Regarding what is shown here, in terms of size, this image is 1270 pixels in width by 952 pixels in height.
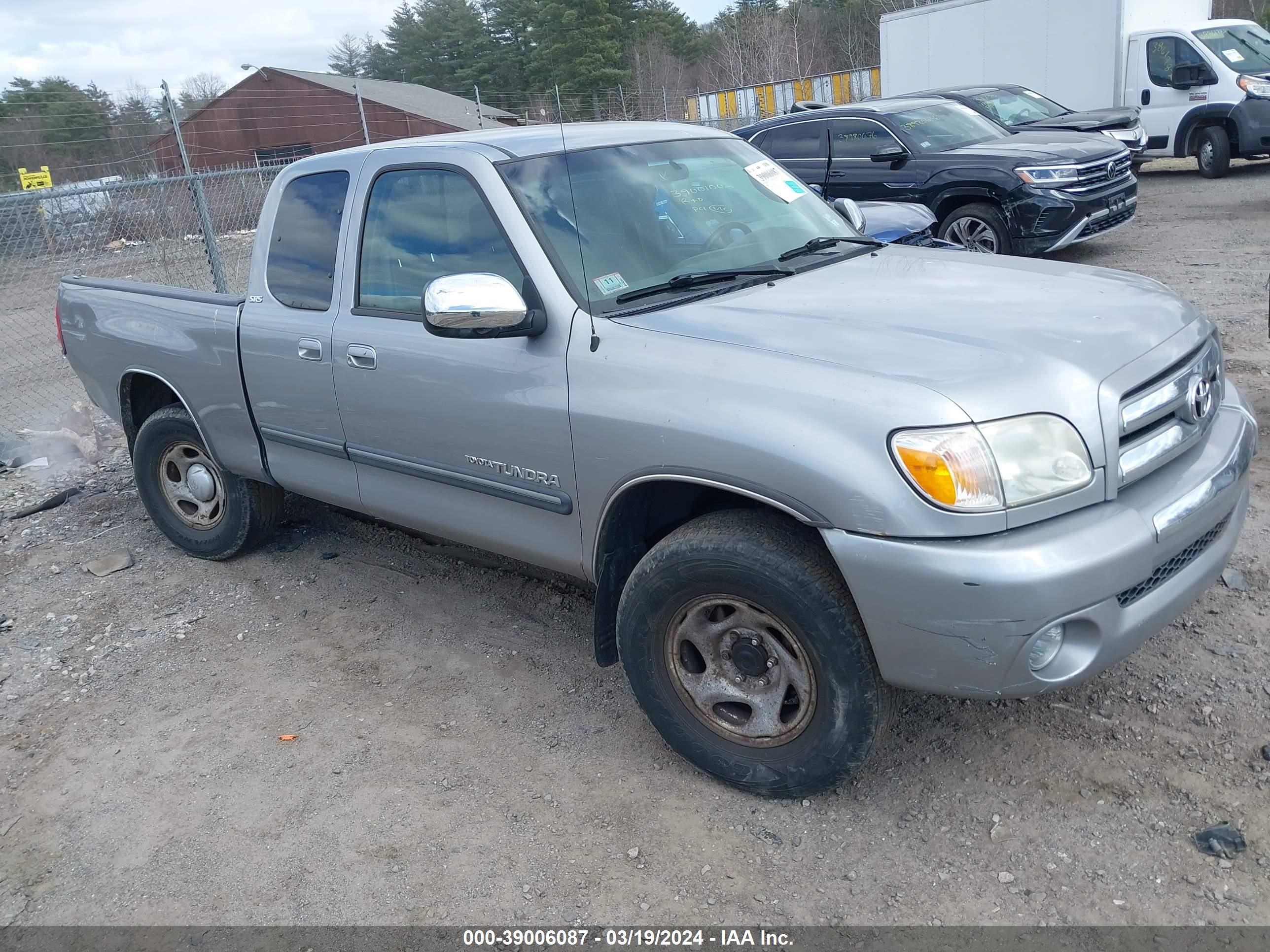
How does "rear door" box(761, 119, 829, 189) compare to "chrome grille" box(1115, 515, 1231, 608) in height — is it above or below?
above

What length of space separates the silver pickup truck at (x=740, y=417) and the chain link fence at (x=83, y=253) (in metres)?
5.22

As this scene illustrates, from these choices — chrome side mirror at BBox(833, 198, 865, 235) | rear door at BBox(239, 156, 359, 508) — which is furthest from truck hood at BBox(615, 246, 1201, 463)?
rear door at BBox(239, 156, 359, 508)

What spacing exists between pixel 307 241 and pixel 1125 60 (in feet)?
50.9

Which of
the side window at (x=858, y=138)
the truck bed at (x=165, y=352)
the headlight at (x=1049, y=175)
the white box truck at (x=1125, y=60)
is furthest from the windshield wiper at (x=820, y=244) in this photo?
the white box truck at (x=1125, y=60)

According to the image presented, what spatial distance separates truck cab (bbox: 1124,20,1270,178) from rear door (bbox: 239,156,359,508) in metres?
14.5

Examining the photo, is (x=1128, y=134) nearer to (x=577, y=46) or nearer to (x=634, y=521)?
(x=634, y=521)

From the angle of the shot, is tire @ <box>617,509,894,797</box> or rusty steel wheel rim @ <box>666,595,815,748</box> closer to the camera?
tire @ <box>617,509,894,797</box>

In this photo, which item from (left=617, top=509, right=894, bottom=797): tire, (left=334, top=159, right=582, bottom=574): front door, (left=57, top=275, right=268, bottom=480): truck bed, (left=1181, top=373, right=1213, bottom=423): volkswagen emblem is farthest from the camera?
(left=57, top=275, right=268, bottom=480): truck bed

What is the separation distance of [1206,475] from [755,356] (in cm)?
129

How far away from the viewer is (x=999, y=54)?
57.7 ft

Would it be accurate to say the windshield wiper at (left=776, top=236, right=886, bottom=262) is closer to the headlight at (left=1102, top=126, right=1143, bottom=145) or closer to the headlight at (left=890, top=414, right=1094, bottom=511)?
the headlight at (left=890, top=414, right=1094, bottom=511)

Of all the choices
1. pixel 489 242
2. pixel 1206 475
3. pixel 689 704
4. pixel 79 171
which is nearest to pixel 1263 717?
pixel 1206 475

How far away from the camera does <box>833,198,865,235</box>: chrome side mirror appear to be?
4594 millimetres

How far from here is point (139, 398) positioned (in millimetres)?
5371
